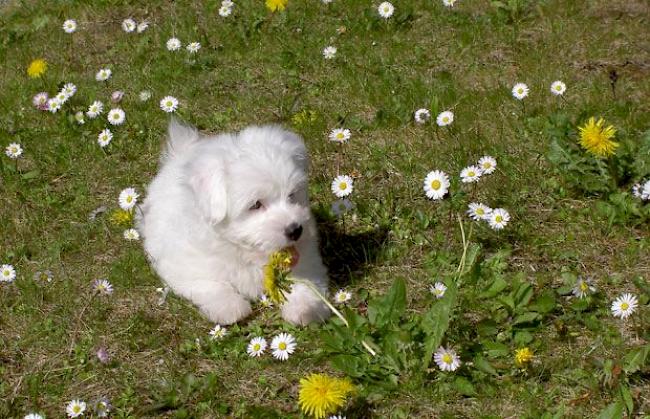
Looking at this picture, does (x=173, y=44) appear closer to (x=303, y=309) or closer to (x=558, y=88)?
(x=558, y=88)

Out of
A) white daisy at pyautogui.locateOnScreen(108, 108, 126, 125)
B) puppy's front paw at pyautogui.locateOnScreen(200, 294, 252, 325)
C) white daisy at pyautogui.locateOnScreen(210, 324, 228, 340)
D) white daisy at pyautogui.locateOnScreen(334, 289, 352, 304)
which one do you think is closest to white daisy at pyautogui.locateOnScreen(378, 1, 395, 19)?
white daisy at pyautogui.locateOnScreen(108, 108, 126, 125)

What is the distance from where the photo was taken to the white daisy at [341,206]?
4535 millimetres

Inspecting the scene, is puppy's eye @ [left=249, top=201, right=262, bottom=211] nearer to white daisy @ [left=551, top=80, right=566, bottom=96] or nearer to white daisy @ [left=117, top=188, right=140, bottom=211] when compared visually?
white daisy @ [left=117, top=188, right=140, bottom=211]

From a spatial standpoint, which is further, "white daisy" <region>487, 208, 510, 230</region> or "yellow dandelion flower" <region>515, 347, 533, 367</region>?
"white daisy" <region>487, 208, 510, 230</region>

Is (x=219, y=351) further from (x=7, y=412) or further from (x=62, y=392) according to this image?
(x=7, y=412)

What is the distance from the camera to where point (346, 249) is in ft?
14.2

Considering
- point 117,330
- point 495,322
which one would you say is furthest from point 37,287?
point 495,322

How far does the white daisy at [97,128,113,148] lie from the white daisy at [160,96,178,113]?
1.26 ft

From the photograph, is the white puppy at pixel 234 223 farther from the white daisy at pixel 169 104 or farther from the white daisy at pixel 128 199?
the white daisy at pixel 169 104

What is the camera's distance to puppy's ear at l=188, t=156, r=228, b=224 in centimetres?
353

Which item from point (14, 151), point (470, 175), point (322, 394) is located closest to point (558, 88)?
point (470, 175)

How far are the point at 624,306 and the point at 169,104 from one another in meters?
3.22

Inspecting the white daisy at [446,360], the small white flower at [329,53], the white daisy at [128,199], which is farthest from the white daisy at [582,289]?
the small white flower at [329,53]

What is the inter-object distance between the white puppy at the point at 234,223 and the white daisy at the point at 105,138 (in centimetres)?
103
